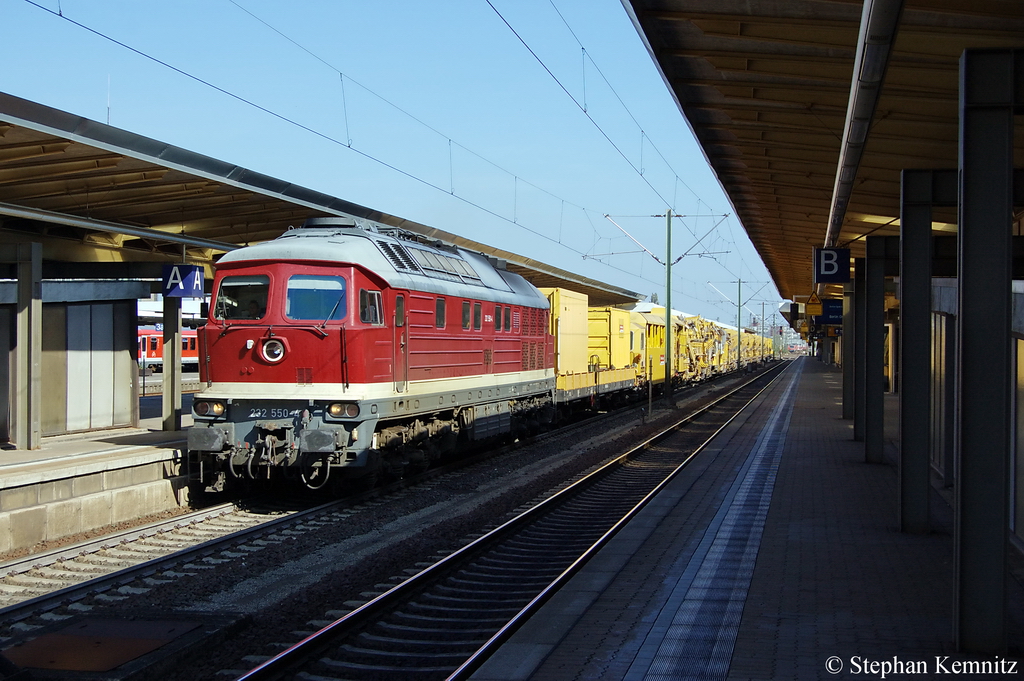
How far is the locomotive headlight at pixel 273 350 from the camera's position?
1187 centimetres

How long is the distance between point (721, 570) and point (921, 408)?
10.2ft

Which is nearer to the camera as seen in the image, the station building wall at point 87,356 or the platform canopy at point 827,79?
the platform canopy at point 827,79

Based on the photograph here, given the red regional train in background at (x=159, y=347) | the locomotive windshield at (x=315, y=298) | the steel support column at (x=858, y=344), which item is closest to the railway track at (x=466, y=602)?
the locomotive windshield at (x=315, y=298)

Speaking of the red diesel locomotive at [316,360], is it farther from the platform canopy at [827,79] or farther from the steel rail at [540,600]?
the platform canopy at [827,79]

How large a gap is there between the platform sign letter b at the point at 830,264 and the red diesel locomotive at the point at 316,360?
7842mm

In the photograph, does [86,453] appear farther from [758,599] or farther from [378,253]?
[758,599]

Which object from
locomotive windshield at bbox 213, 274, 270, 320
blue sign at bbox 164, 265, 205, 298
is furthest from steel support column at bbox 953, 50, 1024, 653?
blue sign at bbox 164, 265, 205, 298

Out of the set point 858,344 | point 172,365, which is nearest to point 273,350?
point 172,365

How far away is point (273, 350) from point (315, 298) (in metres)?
0.87

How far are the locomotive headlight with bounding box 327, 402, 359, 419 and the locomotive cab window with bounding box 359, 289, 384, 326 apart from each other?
1.14 metres

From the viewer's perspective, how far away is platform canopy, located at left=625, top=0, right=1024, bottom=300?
6449 mm

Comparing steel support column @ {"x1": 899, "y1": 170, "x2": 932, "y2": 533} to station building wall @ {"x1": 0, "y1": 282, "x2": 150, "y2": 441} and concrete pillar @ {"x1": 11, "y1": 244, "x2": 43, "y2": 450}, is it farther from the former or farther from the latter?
station building wall @ {"x1": 0, "y1": 282, "x2": 150, "y2": 441}

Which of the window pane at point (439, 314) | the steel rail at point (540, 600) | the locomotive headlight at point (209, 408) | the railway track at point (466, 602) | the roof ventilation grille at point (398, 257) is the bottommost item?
the railway track at point (466, 602)

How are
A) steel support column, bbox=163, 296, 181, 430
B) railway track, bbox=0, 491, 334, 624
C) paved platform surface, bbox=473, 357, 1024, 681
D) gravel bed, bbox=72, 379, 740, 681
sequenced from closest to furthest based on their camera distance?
paved platform surface, bbox=473, 357, 1024, 681
gravel bed, bbox=72, 379, 740, 681
railway track, bbox=0, 491, 334, 624
steel support column, bbox=163, 296, 181, 430
